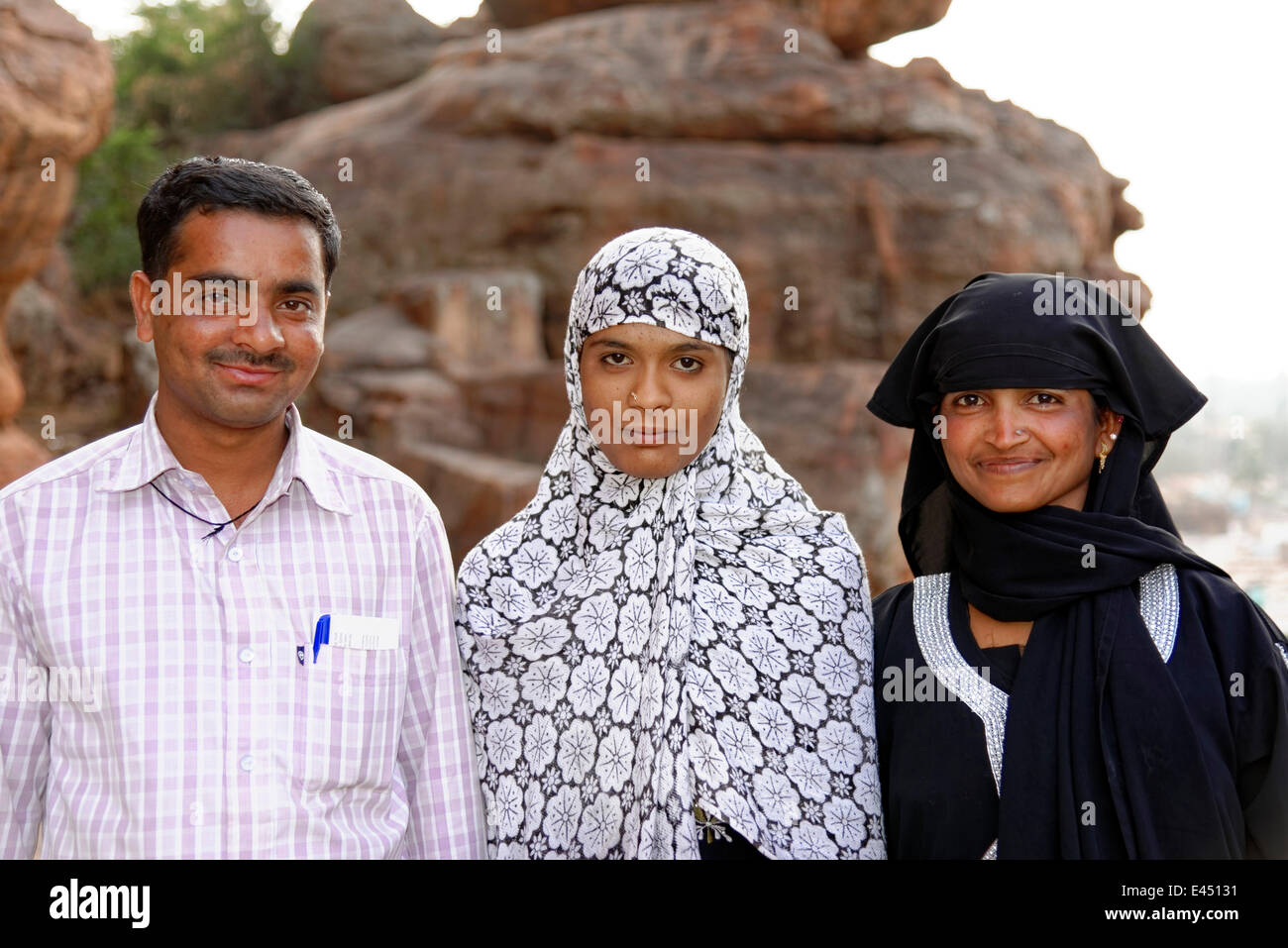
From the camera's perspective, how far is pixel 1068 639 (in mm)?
2252

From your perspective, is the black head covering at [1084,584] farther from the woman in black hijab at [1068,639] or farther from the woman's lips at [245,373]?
the woman's lips at [245,373]

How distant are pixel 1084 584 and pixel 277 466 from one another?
1.58m

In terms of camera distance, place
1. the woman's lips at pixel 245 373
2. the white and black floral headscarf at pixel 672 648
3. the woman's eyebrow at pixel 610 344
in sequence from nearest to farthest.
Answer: the woman's lips at pixel 245 373, the white and black floral headscarf at pixel 672 648, the woman's eyebrow at pixel 610 344

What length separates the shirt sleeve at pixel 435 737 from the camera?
2273 mm

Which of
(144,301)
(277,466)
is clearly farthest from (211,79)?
(277,466)

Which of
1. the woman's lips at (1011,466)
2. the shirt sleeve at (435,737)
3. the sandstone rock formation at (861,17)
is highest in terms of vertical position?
the sandstone rock formation at (861,17)

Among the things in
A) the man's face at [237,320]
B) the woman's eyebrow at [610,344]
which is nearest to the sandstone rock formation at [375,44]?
the woman's eyebrow at [610,344]

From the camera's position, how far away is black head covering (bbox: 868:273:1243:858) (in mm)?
2100

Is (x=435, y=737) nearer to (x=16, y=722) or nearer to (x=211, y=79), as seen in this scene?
A: (x=16, y=722)

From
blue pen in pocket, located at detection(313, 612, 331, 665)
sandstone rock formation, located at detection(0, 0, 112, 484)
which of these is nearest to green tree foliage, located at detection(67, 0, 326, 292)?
sandstone rock formation, located at detection(0, 0, 112, 484)

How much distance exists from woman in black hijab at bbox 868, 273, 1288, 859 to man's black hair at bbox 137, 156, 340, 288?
1309 mm

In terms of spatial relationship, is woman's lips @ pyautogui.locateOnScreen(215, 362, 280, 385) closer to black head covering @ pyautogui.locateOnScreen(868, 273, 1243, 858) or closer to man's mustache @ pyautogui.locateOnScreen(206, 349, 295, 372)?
man's mustache @ pyautogui.locateOnScreen(206, 349, 295, 372)

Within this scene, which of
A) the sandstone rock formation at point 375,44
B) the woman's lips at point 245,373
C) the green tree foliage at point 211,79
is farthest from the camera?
the green tree foliage at point 211,79
